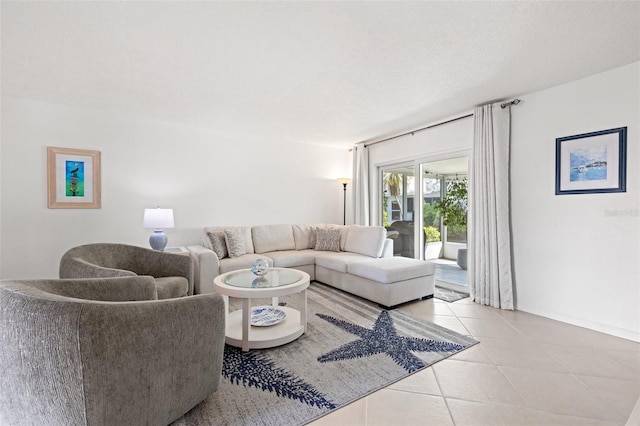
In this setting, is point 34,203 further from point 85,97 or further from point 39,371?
point 39,371

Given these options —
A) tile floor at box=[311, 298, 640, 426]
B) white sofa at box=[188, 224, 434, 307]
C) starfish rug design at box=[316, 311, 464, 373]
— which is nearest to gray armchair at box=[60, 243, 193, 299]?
white sofa at box=[188, 224, 434, 307]

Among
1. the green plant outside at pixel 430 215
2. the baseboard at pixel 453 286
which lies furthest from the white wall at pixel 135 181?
the baseboard at pixel 453 286

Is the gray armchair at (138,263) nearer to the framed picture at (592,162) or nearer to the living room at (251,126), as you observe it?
the living room at (251,126)

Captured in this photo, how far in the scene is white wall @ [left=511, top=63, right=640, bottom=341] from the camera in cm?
256

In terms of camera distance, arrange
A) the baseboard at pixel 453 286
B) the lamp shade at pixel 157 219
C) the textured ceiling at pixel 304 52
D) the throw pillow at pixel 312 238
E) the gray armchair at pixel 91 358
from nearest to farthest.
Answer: the gray armchair at pixel 91 358 → the textured ceiling at pixel 304 52 → the lamp shade at pixel 157 219 → the baseboard at pixel 453 286 → the throw pillow at pixel 312 238

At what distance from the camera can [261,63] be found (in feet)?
8.24

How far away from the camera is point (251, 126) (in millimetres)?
4387

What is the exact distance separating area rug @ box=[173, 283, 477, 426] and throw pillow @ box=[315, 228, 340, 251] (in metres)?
1.68

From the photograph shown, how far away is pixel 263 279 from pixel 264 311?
41 cm

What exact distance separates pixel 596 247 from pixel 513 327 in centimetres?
106

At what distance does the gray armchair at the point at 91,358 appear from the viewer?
3.79ft

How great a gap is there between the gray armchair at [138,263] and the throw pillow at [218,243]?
96 centimetres

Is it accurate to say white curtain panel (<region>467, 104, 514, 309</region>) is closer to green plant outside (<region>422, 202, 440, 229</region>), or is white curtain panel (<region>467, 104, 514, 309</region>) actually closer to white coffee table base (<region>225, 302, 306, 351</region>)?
green plant outside (<region>422, 202, 440, 229</region>)

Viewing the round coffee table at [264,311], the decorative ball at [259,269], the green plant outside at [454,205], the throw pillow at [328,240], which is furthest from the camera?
the throw pillow at [328,240]
